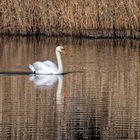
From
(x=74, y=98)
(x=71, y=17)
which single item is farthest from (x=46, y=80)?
(x=71, y=17)

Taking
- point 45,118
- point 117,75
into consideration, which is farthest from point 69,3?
point 45,118

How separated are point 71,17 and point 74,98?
12.0 metres

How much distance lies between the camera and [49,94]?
15.4 metres

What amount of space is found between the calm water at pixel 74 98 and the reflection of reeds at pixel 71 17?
3.28 meters

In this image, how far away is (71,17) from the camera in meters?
26.7

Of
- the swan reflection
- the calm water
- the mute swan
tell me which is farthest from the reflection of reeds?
the swan reflection

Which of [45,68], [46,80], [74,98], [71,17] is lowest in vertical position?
[74,98]

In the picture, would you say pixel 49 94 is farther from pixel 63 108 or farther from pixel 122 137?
pixel 122 137

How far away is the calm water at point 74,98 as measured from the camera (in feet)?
39.7

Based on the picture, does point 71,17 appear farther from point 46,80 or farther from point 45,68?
point 46,80

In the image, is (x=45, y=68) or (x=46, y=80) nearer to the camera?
(x=46, y=80)

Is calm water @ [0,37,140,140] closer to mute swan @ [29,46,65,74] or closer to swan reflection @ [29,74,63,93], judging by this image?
swan reflection @ [29,74,63,93]

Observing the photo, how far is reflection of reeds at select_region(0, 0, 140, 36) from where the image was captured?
2664cm

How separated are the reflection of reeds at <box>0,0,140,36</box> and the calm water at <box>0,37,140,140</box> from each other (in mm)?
3278
